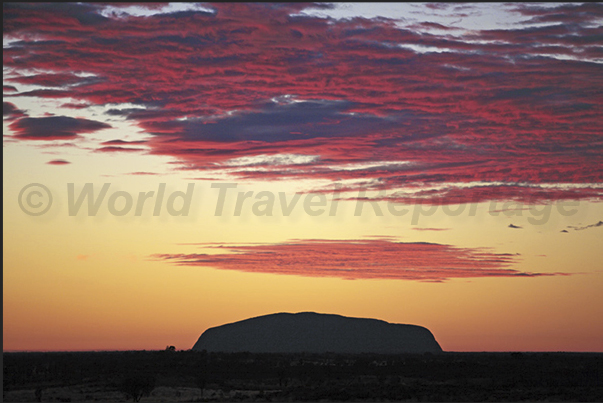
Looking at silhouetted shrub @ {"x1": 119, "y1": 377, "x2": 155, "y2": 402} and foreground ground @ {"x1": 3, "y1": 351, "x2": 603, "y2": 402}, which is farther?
foreground ground @ {"x1": 3, "y1": 351, "x2": 603, "y2": 402}

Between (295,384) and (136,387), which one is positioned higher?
(136,387)

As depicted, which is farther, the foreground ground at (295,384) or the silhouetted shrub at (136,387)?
the foreground ground at (295,384)

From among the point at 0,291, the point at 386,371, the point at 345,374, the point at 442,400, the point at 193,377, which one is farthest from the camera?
the point at 386,371

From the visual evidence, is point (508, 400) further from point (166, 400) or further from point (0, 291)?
point (0, 291)

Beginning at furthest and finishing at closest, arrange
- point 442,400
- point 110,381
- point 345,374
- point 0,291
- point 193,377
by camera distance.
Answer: point 345,374 → point 193,377 → point 110,381 → point 442,400 → point 0,291

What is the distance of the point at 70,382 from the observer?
5719 cm

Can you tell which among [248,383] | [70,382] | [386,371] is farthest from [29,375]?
[386,371]

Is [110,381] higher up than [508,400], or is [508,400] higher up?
[508,400]

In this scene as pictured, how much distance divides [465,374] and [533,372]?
8.74m

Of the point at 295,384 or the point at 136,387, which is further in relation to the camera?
the point at 295,384

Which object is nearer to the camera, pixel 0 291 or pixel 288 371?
pixel 0 291

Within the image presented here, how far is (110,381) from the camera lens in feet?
186

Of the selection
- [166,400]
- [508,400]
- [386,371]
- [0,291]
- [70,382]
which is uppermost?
[0,291]

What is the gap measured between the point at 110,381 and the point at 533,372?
42.8 meters
